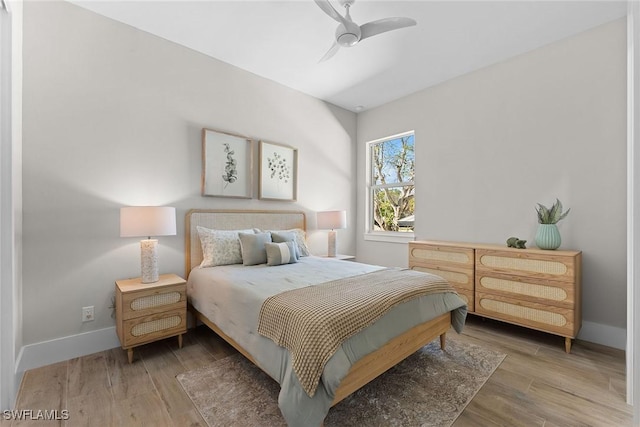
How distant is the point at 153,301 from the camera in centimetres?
233

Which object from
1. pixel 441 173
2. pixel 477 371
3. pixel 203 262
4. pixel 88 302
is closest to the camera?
pixel 477 371

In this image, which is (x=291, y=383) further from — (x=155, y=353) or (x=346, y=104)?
(x=346, y=104)

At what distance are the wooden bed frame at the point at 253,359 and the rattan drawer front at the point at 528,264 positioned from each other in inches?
34.0

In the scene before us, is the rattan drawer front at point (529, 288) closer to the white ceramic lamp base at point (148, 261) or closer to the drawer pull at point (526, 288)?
the drawer pull at point (526, 288)

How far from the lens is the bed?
4.57 ft

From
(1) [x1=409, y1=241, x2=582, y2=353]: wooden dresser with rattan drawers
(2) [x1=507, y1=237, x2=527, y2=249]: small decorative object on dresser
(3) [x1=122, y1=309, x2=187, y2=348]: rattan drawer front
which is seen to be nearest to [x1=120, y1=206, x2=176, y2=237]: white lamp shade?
(3) [x1=122, y1=309, x2=187, y2=348]: rattan drawer front

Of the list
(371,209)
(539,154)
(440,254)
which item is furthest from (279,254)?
(539,154)

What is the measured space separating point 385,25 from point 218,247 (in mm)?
2474

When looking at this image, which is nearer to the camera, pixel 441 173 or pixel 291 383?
pixel 291 383

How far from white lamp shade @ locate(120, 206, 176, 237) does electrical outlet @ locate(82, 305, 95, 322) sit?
0.73 m

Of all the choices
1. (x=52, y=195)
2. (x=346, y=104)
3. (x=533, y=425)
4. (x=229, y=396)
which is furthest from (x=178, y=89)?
(x=533, y=425)

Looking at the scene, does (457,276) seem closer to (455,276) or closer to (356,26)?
(455,276)

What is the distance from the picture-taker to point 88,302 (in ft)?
7.93

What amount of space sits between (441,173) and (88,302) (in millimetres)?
4082
